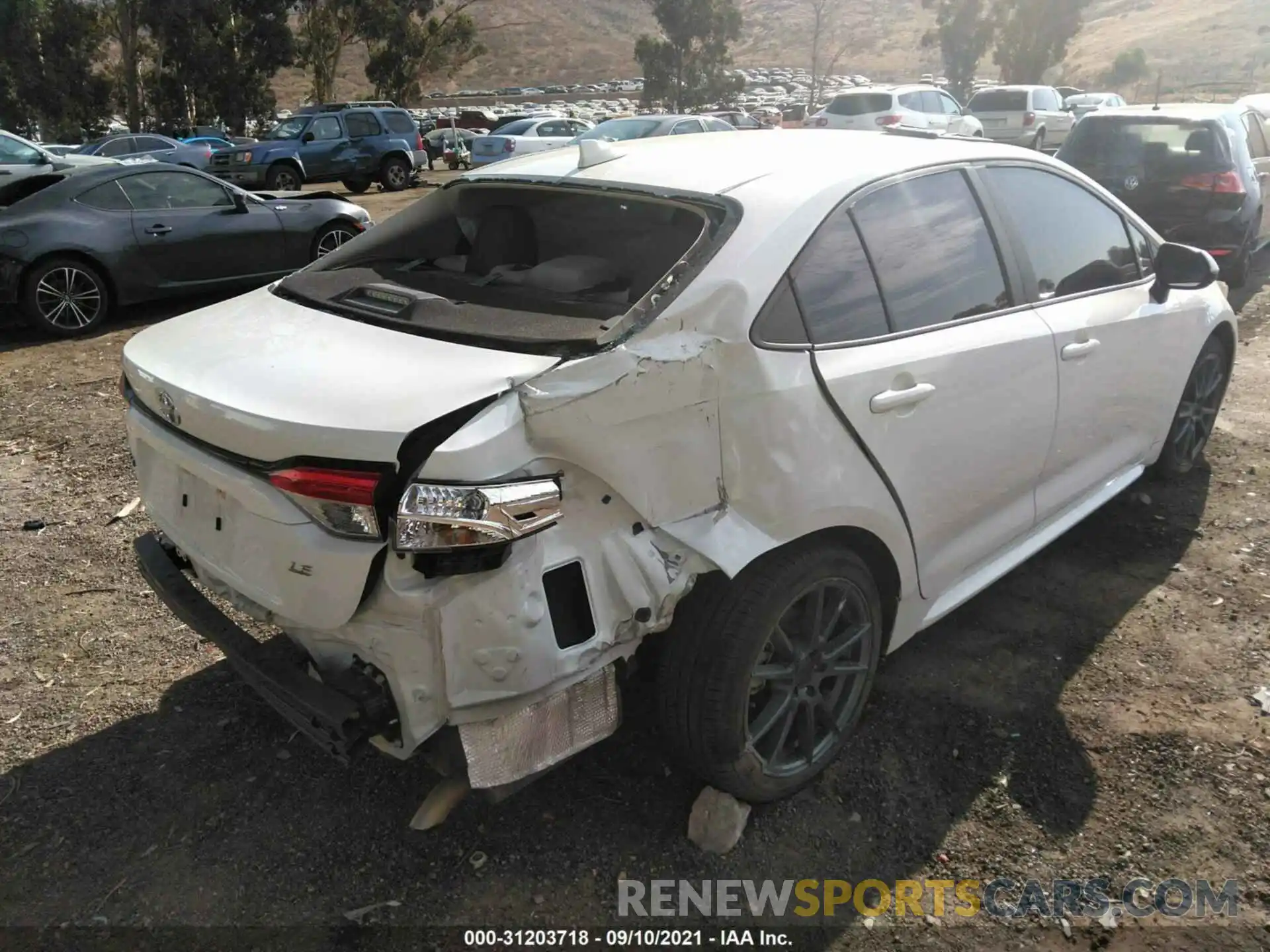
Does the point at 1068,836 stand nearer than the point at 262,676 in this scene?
No

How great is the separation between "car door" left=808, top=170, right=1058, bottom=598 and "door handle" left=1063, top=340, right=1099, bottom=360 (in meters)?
0.12

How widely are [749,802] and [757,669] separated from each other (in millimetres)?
402

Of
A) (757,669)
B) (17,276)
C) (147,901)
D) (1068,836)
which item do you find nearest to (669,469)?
(757,669)

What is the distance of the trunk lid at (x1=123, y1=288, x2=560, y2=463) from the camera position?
6.82ft

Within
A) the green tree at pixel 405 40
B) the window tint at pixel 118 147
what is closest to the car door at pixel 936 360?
the window tint at pixel 118 147

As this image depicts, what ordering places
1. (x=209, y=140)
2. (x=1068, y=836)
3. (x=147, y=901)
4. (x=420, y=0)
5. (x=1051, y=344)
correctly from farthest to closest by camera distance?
1. (x=420, y=0)
2. (x=209, y=140)
3. (x=1051, y=344)
4. (x=1068, y=836)
5. (x=147, y=901)

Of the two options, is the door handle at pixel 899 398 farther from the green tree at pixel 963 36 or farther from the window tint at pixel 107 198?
the green tree at pixel 963 36

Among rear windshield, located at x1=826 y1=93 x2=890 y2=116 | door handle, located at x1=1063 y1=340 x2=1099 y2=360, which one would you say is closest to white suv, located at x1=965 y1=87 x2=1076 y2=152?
rear windshield, located at x1=826 y1=93 x2=890 y2=116

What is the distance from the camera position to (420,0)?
42.6 metres

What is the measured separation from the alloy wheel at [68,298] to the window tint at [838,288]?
7.40 m

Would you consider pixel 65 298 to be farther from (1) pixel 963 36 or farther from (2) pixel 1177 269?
(1) pixel 963 36

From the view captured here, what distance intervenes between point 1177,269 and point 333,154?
19101 mm

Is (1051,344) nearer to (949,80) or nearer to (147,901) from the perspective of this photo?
(147,901)

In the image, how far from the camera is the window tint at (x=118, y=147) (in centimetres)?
1969
